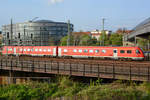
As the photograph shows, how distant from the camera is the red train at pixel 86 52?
28391 millimetres

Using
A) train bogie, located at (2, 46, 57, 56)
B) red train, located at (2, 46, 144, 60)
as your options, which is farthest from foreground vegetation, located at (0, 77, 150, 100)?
train bogie, located at (2, 46, 57, 56)

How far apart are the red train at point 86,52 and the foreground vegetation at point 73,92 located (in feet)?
45.9

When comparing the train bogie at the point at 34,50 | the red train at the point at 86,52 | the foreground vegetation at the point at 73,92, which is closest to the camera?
the foreground vegetation at the point at 73,92

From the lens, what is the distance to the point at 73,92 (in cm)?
1250

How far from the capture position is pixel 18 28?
84.5 metres

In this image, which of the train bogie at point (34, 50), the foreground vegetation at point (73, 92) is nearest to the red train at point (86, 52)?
the train bogie at point (34, 50)

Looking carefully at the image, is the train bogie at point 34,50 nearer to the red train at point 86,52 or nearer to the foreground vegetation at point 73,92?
the red train at point 86,52

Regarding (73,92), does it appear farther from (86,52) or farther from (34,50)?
(34,50)

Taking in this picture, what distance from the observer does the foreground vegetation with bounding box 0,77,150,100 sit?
380 inches

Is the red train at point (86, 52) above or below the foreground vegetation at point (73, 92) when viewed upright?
above

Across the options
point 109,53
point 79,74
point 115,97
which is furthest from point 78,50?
point 115,97

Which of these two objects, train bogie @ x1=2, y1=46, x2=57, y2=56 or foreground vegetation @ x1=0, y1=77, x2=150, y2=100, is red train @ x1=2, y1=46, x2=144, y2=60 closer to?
train bogie @ x1=2, y1=46, x2=57, y2=56

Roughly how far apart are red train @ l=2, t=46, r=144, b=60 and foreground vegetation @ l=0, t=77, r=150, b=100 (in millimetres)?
13979

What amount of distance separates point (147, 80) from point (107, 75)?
3.48m
